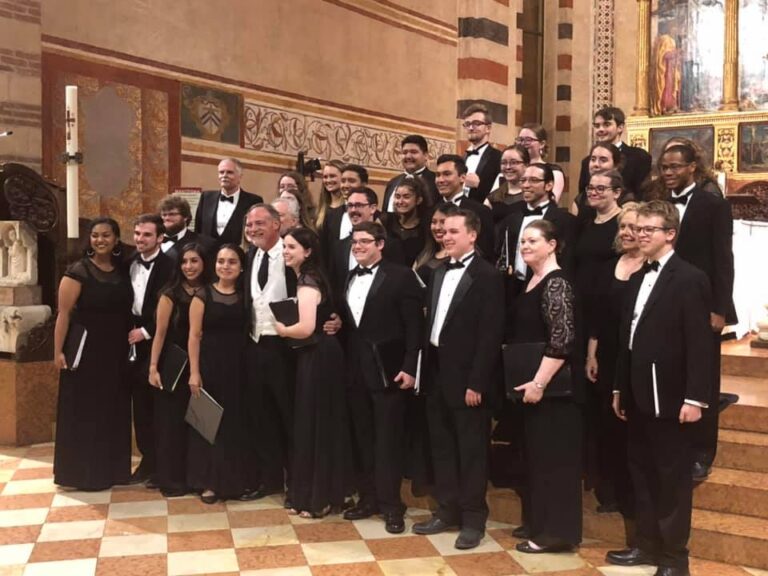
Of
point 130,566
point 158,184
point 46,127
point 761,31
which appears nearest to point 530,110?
point 761,31

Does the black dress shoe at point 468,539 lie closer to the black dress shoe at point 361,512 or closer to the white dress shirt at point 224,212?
the black dress shoe at point 361,512

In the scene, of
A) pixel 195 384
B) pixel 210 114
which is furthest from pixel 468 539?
pixel 210 114

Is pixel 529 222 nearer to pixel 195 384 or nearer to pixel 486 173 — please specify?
pixel 486 173

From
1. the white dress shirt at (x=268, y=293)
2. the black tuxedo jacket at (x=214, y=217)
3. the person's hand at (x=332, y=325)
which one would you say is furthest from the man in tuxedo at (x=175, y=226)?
the person's hand at (x=332, y=325)

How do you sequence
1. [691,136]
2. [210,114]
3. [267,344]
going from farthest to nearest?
[691,136] < [210,114] < [267,344]

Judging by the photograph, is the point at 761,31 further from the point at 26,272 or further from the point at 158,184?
the point at 26,272

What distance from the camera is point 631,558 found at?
4.07 m

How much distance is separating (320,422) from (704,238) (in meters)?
2.11

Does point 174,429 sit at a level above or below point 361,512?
above

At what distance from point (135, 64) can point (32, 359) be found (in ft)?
11.7

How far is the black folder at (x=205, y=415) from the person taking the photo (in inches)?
198

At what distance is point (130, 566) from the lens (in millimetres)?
4086

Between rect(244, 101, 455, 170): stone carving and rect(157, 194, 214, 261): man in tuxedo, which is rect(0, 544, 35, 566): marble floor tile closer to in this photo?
rect(157, 194, 214, 261): man in tuxedo

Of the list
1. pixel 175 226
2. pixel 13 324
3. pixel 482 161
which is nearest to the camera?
pixel 175 226
